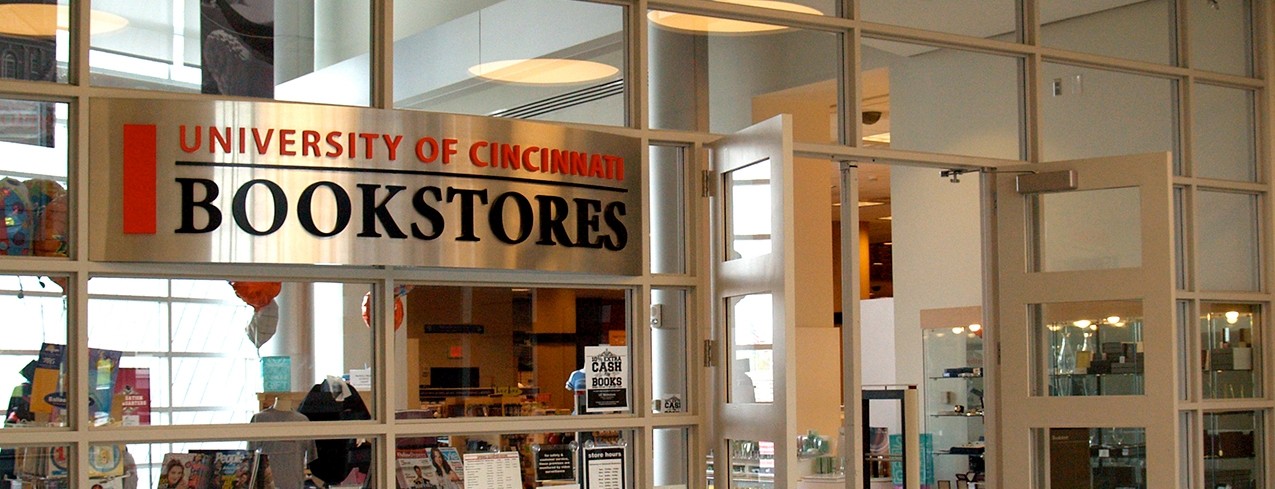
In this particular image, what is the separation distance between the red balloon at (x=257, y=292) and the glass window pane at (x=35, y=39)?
0.83 m

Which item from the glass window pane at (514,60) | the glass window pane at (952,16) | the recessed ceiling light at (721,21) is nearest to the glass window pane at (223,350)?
the glass window pane at (514,60)

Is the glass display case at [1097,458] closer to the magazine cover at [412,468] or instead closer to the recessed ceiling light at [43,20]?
the magazine cover at [412,468]

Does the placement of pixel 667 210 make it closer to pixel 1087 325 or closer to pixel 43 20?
pixel 1087 325

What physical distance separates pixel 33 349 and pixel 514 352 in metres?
1.56

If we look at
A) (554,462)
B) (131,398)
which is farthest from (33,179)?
(554,462)

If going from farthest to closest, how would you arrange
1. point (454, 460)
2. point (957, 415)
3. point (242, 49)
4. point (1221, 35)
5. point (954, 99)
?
point (957, 415)
point (1221, 35)
point (954, 99)
point (454, 460)
point (242, 49)

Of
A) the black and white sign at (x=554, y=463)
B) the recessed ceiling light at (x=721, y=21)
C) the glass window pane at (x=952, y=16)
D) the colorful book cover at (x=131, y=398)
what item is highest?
the glass window pane at (x=952, y=16)

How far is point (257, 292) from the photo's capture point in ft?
14.9

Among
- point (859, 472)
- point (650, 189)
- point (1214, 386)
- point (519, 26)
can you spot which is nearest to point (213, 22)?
point (519, 26)

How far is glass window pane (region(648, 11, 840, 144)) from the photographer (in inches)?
211

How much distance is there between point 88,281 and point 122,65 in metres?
0.69

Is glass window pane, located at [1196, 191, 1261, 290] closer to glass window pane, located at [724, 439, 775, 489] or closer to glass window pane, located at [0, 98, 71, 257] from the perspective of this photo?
glass window pane, located at [724, 439, 775, 489]

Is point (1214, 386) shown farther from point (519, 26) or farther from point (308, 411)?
point (308, 411)

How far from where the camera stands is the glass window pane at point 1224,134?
22.1 ft
